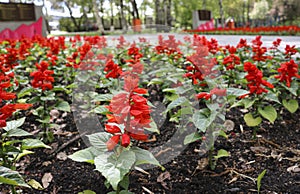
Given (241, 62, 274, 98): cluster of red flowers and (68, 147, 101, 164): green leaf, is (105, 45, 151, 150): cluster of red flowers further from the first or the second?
(241, 62, 274, 98): cluster of red flowers

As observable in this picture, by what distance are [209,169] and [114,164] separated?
46.9 inches

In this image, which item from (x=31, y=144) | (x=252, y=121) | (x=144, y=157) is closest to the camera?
(x=144, y=157)

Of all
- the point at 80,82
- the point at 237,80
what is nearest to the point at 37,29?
the point at 80,82

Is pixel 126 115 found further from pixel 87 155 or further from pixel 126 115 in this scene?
pixel 87 155

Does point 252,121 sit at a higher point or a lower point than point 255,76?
lower

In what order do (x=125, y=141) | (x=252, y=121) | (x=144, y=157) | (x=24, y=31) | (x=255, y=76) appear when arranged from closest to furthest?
(x=125, y=141), (x=144, y=157), (x=255, y=76), (x=252, y=121), (x=24, y=31)

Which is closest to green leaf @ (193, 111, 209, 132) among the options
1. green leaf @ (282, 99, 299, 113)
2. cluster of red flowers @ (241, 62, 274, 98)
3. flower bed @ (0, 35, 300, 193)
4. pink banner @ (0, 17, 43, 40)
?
flower bed @ (0, 35, 300, 193)

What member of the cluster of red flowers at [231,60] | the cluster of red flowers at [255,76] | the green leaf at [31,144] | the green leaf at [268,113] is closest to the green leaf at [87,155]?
the green leaf at [31,144]

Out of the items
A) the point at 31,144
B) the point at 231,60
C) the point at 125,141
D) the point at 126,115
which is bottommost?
the point at 31,144

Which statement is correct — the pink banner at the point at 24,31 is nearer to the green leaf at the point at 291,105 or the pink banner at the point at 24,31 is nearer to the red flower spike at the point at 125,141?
the green leaf at the point at 291,105

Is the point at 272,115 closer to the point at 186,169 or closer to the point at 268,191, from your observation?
the point at 268,191

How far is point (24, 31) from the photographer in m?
12.6

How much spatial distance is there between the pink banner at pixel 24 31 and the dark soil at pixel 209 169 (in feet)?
33.3

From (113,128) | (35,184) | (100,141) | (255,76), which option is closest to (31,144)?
(35,184)
